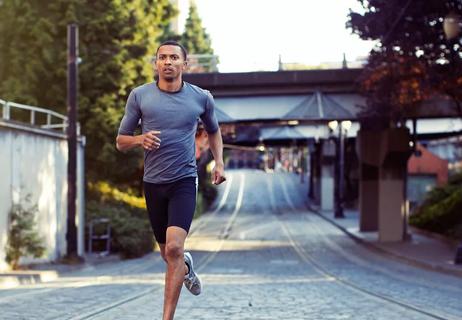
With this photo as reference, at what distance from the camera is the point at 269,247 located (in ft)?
105

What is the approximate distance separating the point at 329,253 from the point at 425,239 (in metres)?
6.17

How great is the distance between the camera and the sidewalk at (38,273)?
1617 cm

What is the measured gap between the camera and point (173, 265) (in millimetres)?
5797

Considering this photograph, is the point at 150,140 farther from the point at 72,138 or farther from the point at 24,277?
the point at 72,138

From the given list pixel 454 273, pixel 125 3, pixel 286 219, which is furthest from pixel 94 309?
pixel 286 219

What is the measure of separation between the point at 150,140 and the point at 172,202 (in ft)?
1.68

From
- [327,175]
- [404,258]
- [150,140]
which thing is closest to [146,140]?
[150,140]

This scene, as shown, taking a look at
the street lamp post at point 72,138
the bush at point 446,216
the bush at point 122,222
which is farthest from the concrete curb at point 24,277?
the bush at point 446,216

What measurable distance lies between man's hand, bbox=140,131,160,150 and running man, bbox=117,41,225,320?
0.05 meters

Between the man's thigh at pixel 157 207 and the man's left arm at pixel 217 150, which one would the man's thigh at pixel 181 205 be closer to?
the man's thigh at pixel 157 207

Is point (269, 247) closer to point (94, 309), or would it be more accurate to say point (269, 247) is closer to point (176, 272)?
point (94, 309)

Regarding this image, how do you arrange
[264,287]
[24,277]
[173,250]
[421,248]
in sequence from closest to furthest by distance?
[173,250], [264,287], [24,277], [421,248]

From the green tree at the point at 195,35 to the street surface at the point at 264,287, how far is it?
160ft

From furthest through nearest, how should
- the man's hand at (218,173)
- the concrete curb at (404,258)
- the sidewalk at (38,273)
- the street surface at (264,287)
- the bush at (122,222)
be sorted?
the bush at (122,222) → the concrete curb at (404,258) → the sidewalk at (38,273) → the street surface at (264,287) → the man's hand at (218,173)
